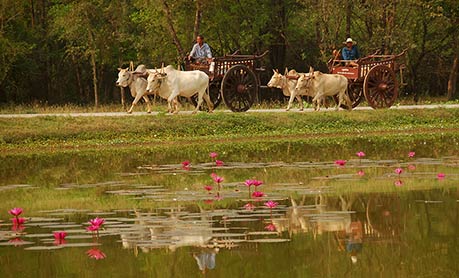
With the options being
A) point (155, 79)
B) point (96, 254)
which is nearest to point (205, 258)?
point (96, 254)

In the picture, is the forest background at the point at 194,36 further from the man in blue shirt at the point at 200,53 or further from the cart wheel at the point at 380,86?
the man in blue shirt at the point at 200,53

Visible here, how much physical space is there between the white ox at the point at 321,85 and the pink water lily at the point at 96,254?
2294 centimetres

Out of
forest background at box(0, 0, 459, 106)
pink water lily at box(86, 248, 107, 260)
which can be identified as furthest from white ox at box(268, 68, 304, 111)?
pink water lily at box(86, 248, 107, 260)

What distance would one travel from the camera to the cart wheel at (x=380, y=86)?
3484cm

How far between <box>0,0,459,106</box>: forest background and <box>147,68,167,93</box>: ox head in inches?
628

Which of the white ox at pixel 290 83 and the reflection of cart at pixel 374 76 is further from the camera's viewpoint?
the white ox at pixel 290 83

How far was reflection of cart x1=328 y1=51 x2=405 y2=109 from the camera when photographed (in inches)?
1369

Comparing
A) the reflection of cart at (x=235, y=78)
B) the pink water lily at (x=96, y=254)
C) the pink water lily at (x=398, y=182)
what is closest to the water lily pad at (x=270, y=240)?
the pink water lily at (x=96, y=254)

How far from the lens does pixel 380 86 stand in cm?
3519

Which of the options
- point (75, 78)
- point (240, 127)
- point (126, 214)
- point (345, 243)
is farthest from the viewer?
point (75, 78)

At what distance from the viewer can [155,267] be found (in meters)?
11.1

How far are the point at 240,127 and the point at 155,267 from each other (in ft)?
66.5

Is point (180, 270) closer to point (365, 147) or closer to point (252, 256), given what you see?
point (252, 256)

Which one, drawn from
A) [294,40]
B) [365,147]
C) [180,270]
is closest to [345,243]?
[180,270]
